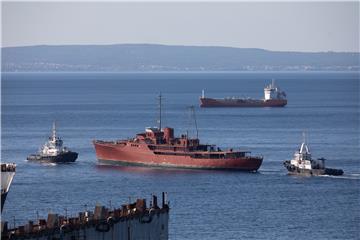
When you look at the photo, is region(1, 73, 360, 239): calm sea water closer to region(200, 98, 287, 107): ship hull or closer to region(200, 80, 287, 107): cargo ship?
region(200, 98, 287, 107): ship hull

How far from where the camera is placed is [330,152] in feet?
331

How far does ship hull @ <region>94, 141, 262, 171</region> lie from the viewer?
87688mm

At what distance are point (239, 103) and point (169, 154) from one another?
8482 centimetres

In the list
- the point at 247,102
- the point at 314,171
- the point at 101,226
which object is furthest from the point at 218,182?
the point at 247,102

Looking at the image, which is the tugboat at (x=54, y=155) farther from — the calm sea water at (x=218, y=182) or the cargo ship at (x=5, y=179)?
the cargo ship at (x=5, y=179)

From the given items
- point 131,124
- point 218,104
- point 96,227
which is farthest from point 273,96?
point 96,227

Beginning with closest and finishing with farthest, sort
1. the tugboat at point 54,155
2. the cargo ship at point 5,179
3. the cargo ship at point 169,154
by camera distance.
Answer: the cargo ship at point 5,179
the cargo ship at point 169,154
the tugboat at point 54,155

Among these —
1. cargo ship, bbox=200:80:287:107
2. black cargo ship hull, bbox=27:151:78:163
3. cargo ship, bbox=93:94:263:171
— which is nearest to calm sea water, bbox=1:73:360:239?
black cargo ship hull, bbox=27:151:78:163

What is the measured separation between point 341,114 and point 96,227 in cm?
11653

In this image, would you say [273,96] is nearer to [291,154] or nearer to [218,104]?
[218,104]

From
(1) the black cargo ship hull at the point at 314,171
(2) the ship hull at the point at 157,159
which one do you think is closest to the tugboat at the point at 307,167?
(1) the black cargo ship hull at the point at 314,171

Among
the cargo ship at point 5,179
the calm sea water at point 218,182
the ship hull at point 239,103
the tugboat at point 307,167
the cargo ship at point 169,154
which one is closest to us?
the cargo ship at point 5,179

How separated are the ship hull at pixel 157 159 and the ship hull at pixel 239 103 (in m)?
81.4

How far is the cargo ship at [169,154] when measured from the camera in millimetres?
88500
